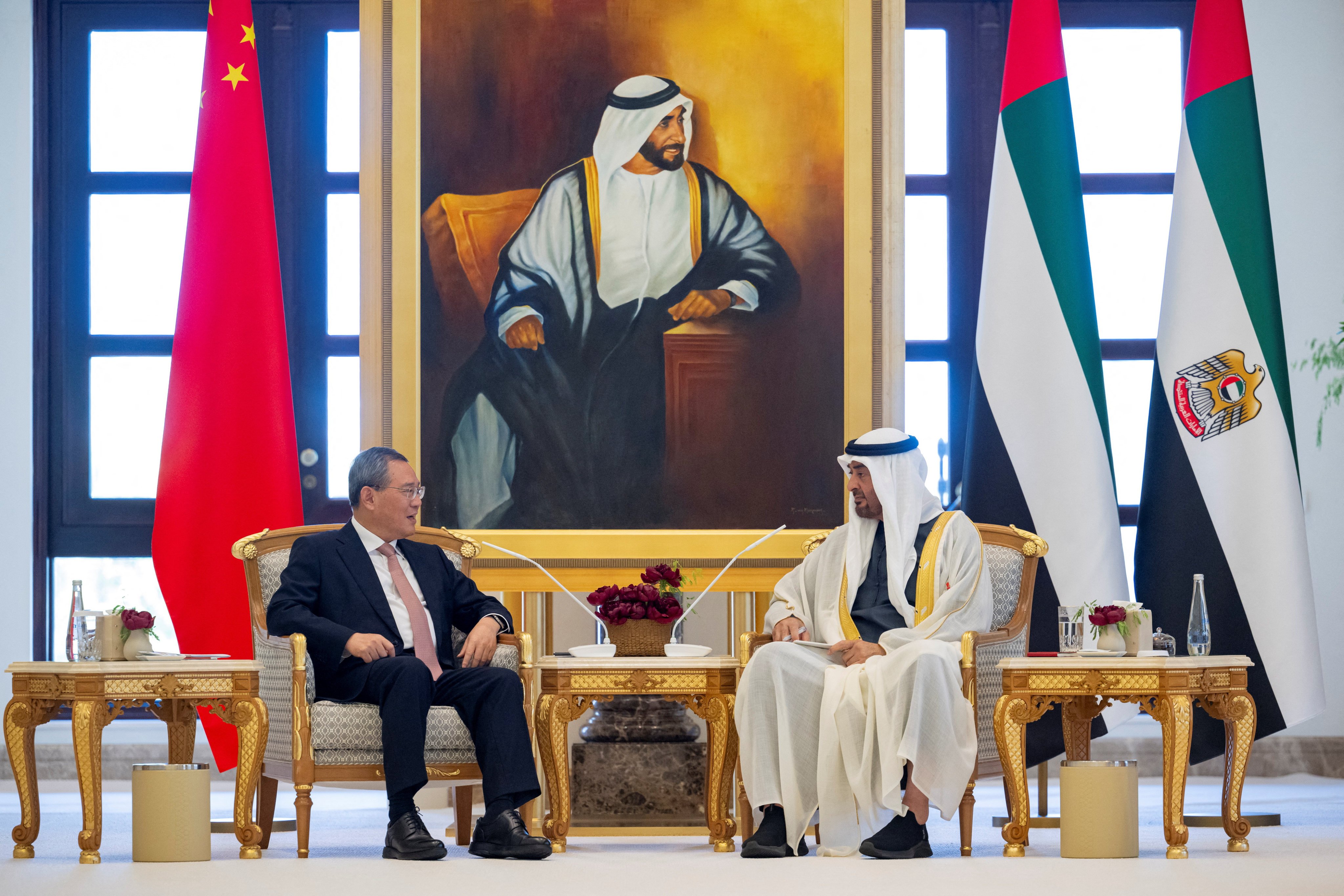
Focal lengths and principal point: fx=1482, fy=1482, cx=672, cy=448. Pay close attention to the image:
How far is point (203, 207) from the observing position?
227 inches

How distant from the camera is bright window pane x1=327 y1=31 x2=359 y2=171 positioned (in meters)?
7.27

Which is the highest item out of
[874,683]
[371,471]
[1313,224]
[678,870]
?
[1313,224]

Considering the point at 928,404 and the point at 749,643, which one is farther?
the point at 928,404

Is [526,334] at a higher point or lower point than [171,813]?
higher

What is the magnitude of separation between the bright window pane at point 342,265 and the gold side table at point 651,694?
3.20 metres

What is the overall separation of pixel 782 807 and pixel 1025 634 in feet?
3.60

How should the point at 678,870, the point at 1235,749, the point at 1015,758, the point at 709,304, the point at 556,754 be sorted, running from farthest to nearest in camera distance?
the point at 709,304
the point at 556,754
the point at 1235,749
the point at 1015,758
the point at 678,870

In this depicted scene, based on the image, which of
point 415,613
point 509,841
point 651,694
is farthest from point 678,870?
point 415,613

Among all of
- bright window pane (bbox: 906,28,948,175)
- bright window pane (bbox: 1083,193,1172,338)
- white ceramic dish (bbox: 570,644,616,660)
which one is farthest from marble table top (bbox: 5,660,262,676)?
bright window pane (bbox: 1083,193,1172,338)

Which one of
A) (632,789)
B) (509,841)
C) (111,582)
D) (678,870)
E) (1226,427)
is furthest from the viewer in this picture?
(111,582)

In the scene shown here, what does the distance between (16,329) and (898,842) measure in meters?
5.03

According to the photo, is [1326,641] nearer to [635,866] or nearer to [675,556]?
[675,556]

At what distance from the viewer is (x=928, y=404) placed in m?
7.30

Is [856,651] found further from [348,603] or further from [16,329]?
[16,329]
